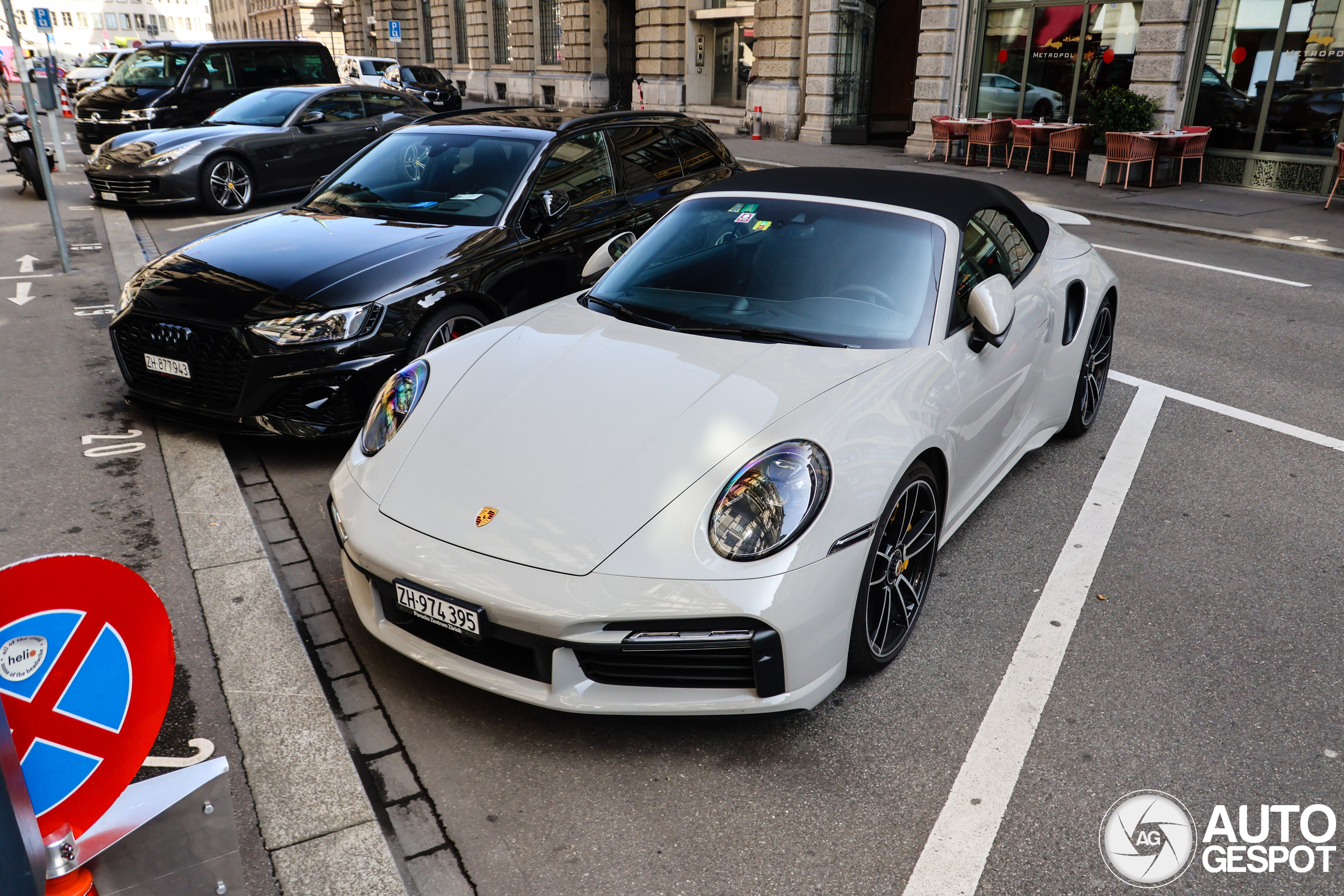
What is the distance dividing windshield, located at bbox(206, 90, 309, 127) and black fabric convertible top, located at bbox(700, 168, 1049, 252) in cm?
1004

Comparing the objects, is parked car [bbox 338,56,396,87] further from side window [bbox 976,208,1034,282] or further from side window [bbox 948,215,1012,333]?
side window [bbox 948,215,1012,333]

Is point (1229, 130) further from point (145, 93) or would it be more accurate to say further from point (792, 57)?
point (145, 93)

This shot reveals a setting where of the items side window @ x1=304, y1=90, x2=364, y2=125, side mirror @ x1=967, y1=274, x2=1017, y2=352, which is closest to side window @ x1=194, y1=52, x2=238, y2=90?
side window @ x1=304, y1=90, x2=364, y2=125

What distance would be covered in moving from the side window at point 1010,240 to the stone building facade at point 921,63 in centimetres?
1290

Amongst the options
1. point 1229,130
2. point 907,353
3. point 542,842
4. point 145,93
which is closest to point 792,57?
point 1229,130

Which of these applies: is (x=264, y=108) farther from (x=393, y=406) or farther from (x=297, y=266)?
(x=393, y=406)

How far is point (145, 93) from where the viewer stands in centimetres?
1638

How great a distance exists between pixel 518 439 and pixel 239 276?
272 cm

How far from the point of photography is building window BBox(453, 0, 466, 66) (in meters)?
41.4

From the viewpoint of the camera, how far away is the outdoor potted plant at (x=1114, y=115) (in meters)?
15.1

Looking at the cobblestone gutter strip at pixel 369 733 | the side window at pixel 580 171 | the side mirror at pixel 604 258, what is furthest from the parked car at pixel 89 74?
the cobblestone gutter strip at pixel 369 733

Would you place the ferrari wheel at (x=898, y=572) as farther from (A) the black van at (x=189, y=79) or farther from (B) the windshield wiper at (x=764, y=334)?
(A) the black van at (x=189, y=79)

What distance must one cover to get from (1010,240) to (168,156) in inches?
415

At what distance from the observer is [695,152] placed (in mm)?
7125
